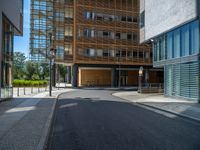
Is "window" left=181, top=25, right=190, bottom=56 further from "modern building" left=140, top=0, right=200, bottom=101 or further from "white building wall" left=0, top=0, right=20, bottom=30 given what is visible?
"white building wall" left=0, top=0, right=20, bottom=30

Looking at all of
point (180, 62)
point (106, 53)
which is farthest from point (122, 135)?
point (106, 53)

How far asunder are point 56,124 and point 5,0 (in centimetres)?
1266

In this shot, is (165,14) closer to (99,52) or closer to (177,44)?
(177,44)

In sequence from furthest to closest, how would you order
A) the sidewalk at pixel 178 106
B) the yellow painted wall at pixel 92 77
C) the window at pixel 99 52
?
the yellow painted wall at pixel 92 77
the window at pixel 99 52
the sidewalk at pixel 178 106

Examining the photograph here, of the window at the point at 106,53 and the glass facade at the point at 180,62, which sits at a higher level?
the window at the point at 106,53

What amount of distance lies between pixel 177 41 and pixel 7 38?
46.4 feet

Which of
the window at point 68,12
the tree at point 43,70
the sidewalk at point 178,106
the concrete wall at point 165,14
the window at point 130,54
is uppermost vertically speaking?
the window at point 68,12

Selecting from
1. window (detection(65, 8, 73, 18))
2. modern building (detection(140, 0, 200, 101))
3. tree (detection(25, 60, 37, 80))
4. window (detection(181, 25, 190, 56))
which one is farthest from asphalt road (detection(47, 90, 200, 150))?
tree (detection(25, 60, 37, 80))

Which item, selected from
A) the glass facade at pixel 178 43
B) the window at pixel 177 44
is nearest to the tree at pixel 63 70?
the glass facade at pixel 178 43

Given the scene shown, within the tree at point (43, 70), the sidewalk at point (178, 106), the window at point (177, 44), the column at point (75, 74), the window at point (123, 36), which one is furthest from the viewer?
the tree at point (43, 70)

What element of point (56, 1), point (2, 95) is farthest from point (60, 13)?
point (2, 95)

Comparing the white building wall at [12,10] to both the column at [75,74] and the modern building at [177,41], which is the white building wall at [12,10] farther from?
the column at [75,74]

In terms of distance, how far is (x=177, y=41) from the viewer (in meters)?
29.0

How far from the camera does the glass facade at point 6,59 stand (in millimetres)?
23406
